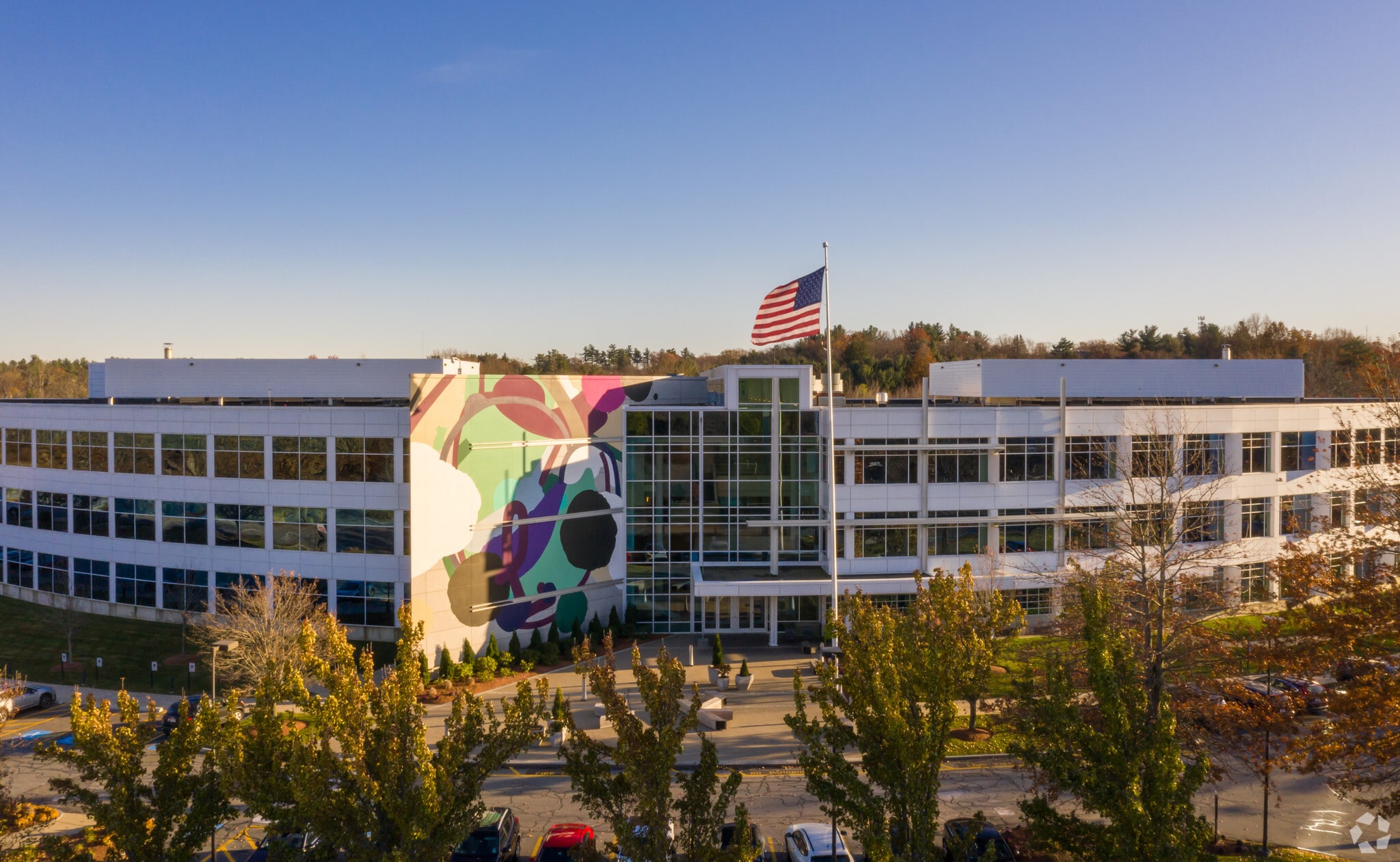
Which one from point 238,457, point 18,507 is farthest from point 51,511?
point 238,457

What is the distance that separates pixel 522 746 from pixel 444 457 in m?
Result: 20.8

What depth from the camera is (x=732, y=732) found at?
28.2 metres

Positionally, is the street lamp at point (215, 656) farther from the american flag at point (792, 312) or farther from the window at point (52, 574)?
the american flag at point (792, 312)

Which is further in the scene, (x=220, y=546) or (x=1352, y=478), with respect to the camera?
(x=220, y=546)

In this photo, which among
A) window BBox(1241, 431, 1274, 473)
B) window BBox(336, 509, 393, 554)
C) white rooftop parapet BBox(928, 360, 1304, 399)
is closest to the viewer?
window BBox(336, 509, 393, 554)

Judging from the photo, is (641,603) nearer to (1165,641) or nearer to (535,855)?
(535,855)

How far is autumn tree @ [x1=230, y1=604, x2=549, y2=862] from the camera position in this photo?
44.3ft

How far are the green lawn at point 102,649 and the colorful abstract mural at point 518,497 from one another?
552 centimetres

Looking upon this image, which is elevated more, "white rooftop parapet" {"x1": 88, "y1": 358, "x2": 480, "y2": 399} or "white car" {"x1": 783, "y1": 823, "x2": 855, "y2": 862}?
"white rooftop parapet" {"x1": 88, "y1": 358, "x2": 480, "y2": 399}

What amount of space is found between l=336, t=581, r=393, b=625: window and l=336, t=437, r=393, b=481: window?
15.6 feet

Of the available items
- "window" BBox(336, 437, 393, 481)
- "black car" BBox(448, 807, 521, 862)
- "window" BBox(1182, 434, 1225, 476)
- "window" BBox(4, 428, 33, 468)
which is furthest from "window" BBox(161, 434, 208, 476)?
"window" BBox(1182, 434, 1225, 476)

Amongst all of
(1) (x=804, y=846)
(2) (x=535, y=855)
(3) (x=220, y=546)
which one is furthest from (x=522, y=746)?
(3) (x=220, y=546)

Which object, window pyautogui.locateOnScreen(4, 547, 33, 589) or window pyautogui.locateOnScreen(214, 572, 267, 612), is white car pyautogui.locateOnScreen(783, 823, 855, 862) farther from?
window pyautogui.locateOnScreen(4, 547, 33, 589)

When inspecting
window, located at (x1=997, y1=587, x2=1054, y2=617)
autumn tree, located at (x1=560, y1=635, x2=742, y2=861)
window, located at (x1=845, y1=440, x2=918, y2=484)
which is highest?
window, located at (x1=845, y1=440, x2=918, y2=484)
